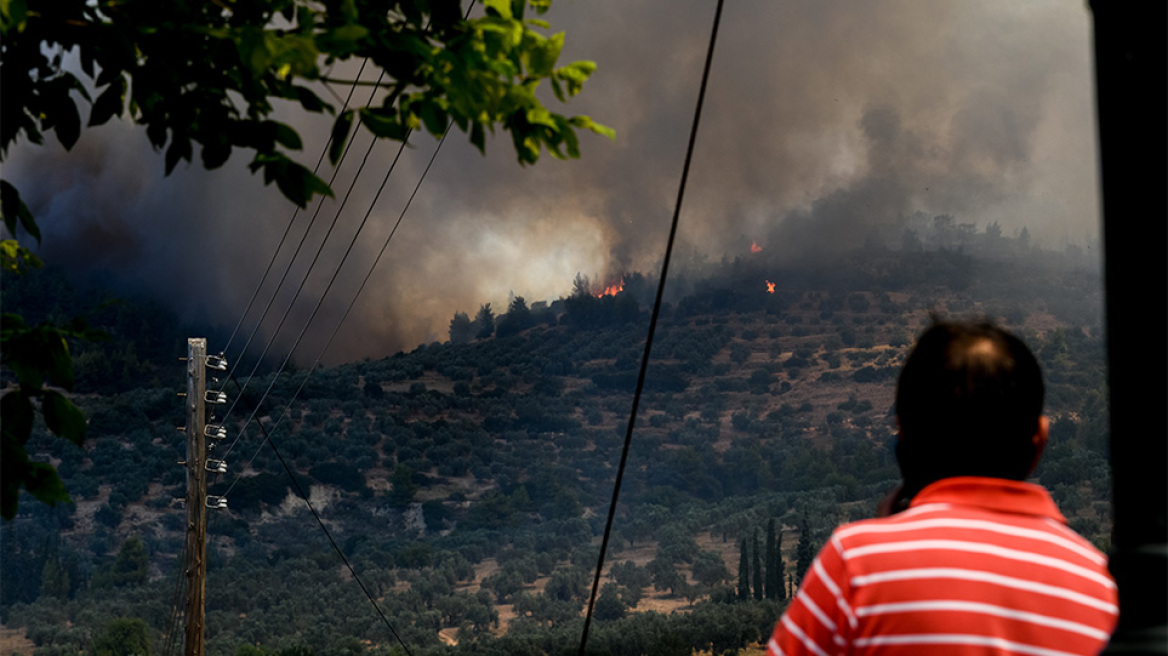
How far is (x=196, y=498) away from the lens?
1439cm

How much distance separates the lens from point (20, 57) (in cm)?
231

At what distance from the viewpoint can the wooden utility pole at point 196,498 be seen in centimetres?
1356

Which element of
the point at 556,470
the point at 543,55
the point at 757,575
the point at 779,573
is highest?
the point at 543,55

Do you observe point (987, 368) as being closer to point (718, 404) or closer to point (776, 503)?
point (776, 503)

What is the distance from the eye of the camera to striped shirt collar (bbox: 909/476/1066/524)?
1.33m

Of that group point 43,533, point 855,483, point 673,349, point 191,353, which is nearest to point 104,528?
point 43,533

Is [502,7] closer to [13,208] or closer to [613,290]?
[13,208]

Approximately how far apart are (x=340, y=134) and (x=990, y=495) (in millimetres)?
1635

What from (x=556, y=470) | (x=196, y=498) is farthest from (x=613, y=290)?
(x=196, y=498)

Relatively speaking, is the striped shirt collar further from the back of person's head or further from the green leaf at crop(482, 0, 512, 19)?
the green leaf at crop(482, 0, 512, 19)

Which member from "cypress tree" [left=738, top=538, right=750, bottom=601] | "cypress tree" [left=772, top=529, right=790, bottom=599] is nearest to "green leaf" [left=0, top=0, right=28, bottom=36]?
"cypress tree" [left=772, top=529, right=790, bottom=599]

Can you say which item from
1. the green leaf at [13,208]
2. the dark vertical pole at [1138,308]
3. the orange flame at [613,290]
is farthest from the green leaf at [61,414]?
the orange flame at [613,290]

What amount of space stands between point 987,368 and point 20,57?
2290mm

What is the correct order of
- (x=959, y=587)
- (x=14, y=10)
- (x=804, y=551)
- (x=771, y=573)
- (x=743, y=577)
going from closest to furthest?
(x=959, y=587)
(x=14, y=10)
(x=804, y=551)
(x=771, y=573)
(x=743, y=577)
